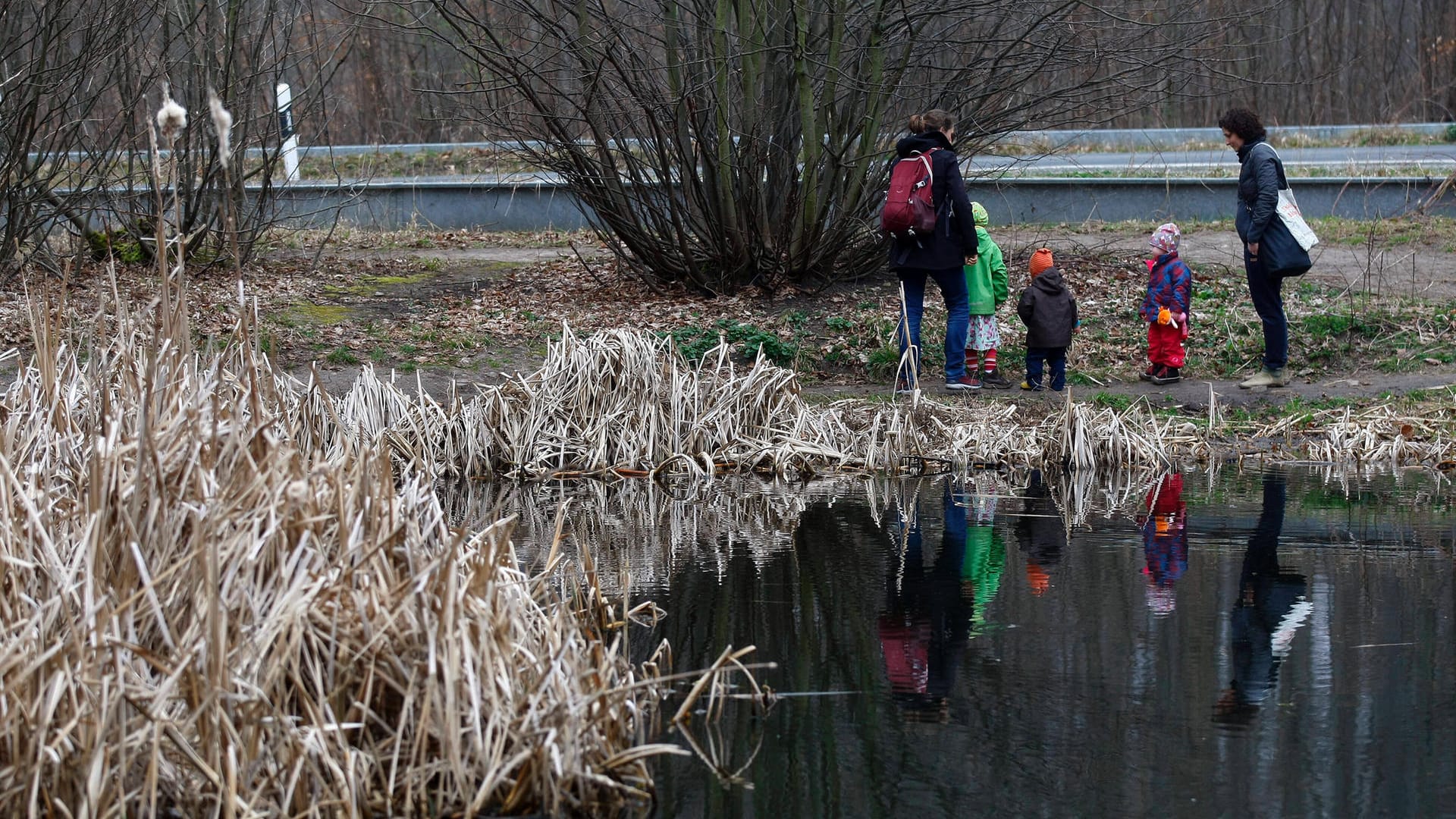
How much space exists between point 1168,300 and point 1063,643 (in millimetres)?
5619

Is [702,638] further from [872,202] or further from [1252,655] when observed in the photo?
[872,202]

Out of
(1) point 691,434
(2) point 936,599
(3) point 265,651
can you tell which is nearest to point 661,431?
(1) point 691,434

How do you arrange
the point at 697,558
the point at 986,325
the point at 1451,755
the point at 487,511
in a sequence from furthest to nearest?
the point at 986,325 < the point at 487,511 < the point at 697,558 < the point at 1451,755

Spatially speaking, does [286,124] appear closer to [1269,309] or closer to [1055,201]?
[1055,201]

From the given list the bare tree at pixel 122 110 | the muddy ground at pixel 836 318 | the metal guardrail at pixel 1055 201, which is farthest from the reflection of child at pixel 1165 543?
the metal guardrail at pixel 1055 201

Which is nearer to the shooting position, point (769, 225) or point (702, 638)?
point (702, 638)

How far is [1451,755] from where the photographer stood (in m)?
3.95

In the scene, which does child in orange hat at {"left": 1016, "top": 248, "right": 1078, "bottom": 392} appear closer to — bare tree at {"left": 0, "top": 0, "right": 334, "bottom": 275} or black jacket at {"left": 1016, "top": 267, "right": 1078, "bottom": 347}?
black jacket at {"left": 1016, "top": 267, "right": 1078, "bottom": 347}

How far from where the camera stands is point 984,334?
10.1 metres

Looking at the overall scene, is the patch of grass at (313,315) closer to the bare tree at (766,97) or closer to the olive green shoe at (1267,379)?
the bare tree at (766,97)

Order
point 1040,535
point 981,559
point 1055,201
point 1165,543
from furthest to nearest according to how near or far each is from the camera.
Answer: point 1055,201 → point 1040,535 → point 1165,543 → point 981,559

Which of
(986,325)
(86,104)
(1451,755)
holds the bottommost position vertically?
(1451,755)

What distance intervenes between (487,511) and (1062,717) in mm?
3883

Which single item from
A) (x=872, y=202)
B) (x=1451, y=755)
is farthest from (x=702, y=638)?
(x=872, y=202)
